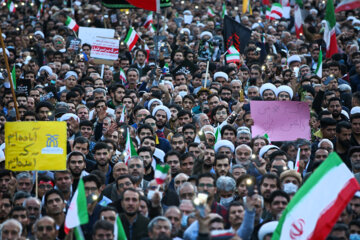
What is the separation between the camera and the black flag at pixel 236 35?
1730 cm

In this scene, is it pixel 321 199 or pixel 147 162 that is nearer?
pixel 321 199

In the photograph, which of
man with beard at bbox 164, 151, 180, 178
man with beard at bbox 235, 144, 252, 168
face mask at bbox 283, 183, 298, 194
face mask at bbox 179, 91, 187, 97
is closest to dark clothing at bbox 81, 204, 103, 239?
man with beard at bbox 164, 151, 180, 178

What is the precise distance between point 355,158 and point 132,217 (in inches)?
118

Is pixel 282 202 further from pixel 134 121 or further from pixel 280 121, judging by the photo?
pixel 134 121

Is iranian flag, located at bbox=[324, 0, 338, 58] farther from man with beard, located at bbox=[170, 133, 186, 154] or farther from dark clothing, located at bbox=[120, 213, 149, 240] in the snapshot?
dark clothing, located at bbox=[120, 213, 149, 240]

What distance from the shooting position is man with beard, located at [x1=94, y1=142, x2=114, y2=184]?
35.7 feet

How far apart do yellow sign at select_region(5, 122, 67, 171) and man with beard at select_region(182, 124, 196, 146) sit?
86.4 inches

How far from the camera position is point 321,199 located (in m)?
7.16

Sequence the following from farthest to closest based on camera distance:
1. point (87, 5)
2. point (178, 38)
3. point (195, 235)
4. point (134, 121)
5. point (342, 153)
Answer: point (87, 5)
point (178, 38)
point (134, 121)
point (342, 153)
point (195, 235)

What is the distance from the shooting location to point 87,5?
2556cm

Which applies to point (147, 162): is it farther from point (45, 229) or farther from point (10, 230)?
point (10, 230)

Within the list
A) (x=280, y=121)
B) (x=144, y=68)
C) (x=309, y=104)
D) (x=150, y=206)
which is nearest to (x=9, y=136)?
(x=150, y=206)

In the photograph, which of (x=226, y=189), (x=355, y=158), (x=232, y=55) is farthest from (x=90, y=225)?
(x=232, y=55)

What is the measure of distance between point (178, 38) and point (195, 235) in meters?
12.6
